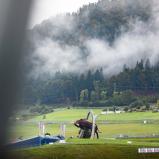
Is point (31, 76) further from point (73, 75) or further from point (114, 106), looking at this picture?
point (114, 106)

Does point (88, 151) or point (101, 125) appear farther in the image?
point (101, 125)

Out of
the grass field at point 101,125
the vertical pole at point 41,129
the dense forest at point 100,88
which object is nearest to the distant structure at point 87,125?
the grass field at point 101,125

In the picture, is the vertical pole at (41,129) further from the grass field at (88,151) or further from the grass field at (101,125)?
the grass field at (88,151)

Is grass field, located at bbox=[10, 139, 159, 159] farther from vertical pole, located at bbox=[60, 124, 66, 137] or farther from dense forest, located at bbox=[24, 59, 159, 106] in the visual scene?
dense forest, located at bbox=[24, 59, 159, 106]

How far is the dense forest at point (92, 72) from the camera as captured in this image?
23.3 feet

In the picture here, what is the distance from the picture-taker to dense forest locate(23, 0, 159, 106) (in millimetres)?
7105

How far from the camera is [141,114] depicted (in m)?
7.14

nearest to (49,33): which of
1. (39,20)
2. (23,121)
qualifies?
(39,20)

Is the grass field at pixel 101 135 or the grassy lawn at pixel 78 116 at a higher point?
the grassy lawn at pixel 78 116

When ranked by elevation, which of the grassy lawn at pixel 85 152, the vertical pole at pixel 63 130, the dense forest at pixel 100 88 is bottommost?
the grassy lawn at pixel 85 152

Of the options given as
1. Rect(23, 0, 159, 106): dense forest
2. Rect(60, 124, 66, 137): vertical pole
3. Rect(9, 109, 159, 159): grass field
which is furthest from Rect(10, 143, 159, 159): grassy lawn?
Rect(23, 0, 159, 106): dense forest

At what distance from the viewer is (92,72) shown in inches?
281

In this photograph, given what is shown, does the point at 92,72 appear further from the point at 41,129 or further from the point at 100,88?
the point at 41,129

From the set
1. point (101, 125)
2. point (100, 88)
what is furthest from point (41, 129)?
point (100, 88)
